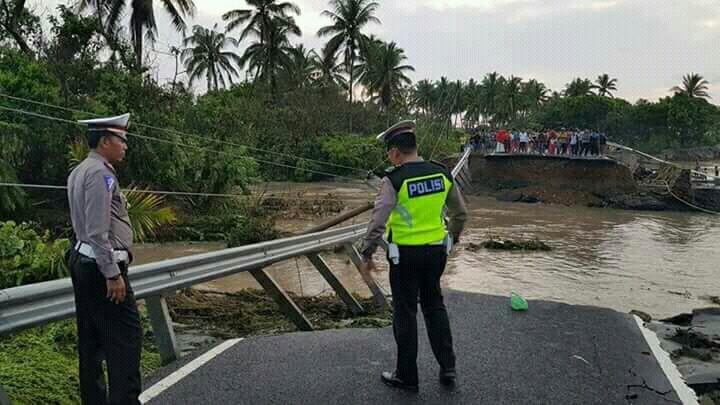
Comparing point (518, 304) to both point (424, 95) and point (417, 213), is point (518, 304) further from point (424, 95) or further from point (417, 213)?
point (424, 95)

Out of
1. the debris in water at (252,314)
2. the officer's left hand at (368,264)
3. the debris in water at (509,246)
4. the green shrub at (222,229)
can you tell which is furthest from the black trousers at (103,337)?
the debris in water at (509,246)

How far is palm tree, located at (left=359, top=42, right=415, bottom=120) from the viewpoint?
58.7m

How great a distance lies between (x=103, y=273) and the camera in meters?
2.99

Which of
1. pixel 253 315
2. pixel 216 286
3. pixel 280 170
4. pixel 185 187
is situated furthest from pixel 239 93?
pixel 253 315

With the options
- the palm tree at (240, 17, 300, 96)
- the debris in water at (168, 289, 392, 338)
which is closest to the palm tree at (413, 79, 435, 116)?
the palm tree at (240, 17, 300, 96)

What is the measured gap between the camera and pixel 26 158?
15.4m

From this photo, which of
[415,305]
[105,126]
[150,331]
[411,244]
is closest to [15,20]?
[150,331]

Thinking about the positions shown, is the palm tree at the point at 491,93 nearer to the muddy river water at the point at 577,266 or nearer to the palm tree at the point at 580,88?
the palm tree at the point at 580,88

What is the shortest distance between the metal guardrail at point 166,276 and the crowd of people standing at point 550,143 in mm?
31556

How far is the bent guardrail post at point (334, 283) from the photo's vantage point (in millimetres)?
6755

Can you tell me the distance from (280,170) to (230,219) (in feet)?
A: 79.1

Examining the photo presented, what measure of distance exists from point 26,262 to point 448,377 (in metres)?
5.40

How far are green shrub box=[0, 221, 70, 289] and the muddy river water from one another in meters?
2.99

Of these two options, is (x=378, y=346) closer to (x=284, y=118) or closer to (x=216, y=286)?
(x=216, y=286)
